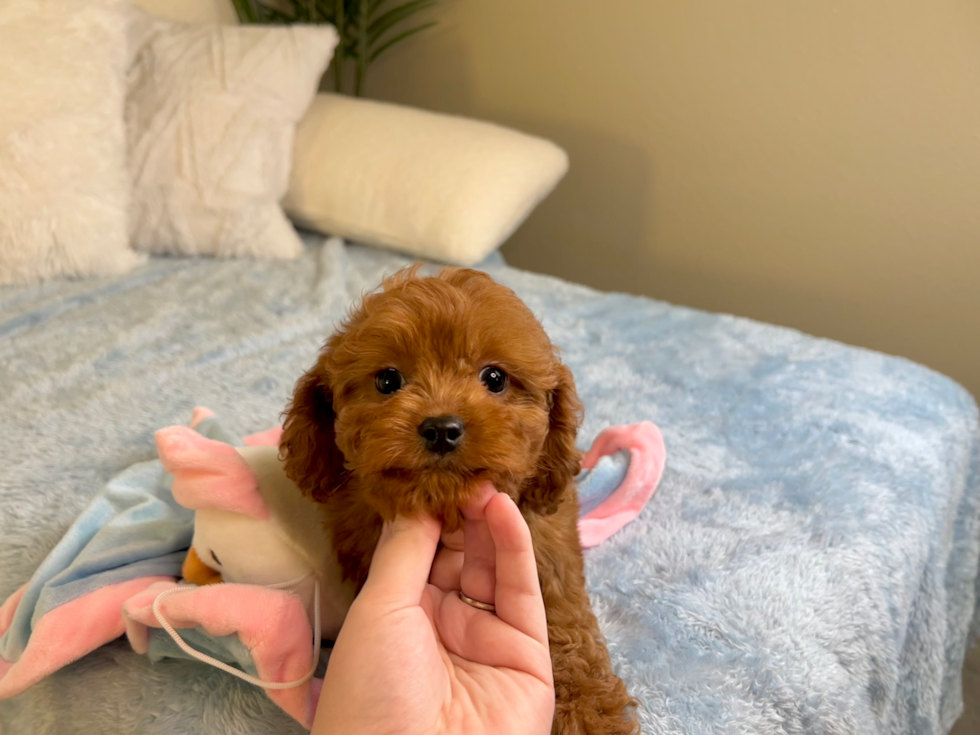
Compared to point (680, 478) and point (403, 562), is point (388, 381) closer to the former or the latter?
point (403, 562)

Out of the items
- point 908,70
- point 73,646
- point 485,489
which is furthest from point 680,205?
point 73,646

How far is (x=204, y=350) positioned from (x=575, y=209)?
1.96 m

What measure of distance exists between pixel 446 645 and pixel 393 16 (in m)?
3.21

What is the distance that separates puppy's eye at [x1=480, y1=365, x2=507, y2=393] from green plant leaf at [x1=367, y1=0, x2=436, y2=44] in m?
2.81

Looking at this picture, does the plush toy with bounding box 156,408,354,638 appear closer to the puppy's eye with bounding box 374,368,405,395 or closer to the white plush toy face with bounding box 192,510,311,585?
the white plush toy face with bounding box 192,510,311,585

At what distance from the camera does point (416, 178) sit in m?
2.61

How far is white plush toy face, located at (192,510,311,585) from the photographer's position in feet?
3.59

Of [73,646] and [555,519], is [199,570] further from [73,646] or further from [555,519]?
[555,519]

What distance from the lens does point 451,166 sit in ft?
8.59

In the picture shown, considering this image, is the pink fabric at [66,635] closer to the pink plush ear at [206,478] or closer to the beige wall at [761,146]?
the pink plush ear at [206,478]

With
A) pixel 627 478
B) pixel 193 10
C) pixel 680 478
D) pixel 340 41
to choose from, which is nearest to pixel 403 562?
pixel 627 478

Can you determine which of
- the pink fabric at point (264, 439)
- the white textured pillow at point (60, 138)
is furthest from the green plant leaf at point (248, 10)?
the pink fabric at point (264, 439)

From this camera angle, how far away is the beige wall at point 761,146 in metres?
2.47

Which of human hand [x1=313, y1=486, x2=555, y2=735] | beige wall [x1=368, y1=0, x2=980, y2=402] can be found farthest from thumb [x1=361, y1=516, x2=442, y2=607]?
beige wall [x1=368, y1=0, x2=980, y2=402]
